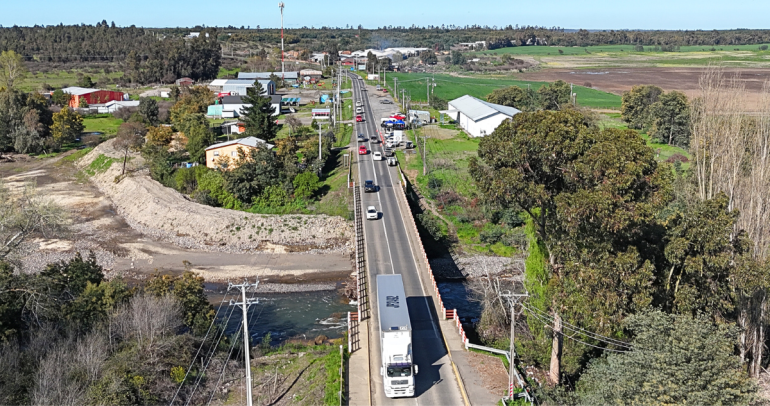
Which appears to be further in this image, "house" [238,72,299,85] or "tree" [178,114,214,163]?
"house" [238,72,299,85]

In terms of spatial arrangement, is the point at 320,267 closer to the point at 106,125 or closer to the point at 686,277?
the point at 686,277

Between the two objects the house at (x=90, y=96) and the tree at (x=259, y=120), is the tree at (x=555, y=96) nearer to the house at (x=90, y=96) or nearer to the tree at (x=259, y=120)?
the tree at (x=259, y=120)

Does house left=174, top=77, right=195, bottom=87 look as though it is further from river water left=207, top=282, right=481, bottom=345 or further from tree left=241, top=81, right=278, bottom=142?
river water left=207, top=282, right=481, bottom=345

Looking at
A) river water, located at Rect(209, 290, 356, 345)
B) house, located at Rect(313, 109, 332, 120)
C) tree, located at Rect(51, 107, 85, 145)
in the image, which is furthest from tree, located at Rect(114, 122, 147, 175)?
river water, located at Rect(209, 290, 356, 345)

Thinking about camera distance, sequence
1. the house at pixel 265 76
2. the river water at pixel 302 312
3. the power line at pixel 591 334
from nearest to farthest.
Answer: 1. the power line at pixel 591 334
2. the river water at pixel 302 312
3. the house at pixel 265 76

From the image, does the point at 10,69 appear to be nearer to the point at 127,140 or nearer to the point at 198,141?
the point at 127,140

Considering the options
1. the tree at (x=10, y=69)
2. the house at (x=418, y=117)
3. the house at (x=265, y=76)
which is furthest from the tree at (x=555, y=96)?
the tree at (x=10, y=69)
